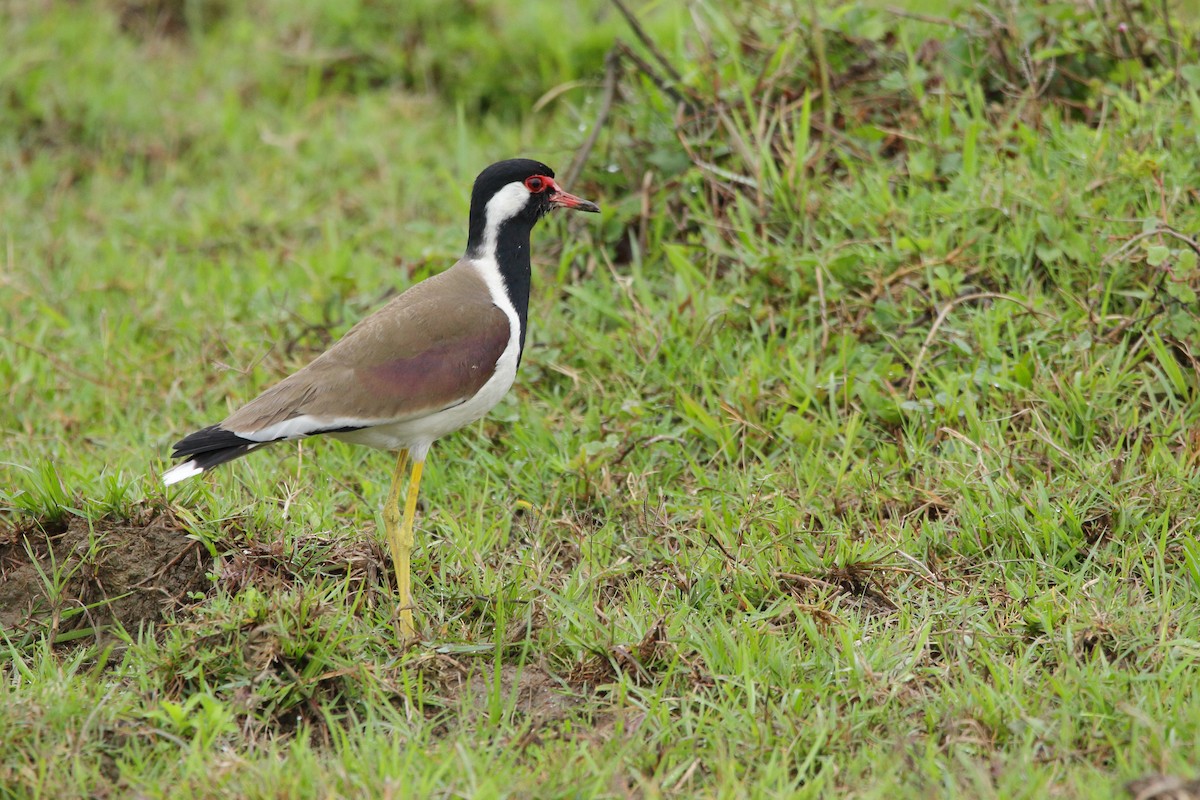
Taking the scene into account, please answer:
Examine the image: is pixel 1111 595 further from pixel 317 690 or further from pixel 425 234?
pixel 425 234

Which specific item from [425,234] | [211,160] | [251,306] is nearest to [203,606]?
[251,306]

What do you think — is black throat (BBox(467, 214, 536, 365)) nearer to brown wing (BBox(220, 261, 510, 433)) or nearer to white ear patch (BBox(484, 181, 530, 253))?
white ear patch (BBox(484, 181, 530, 253))

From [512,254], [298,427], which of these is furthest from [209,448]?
[512,254]

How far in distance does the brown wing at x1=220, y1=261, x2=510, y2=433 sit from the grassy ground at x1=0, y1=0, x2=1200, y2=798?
1.38 feet

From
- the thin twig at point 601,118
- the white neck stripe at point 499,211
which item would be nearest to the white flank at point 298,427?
the white neck stripe at point 499,211

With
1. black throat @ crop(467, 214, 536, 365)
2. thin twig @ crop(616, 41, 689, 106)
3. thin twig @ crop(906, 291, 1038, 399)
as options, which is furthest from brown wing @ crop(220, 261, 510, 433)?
thin twig @ crop(616, 41, 689, 106)

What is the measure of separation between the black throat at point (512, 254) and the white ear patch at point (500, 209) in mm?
12

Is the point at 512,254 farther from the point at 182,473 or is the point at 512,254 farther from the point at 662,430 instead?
the point at 182,473

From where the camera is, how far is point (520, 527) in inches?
194

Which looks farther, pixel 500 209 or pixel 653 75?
pixel 653 75

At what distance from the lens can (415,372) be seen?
14.8 feet

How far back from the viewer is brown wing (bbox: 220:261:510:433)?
4.43 metres

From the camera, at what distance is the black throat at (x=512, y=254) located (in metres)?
4.88

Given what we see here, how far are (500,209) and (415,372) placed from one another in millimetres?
777
